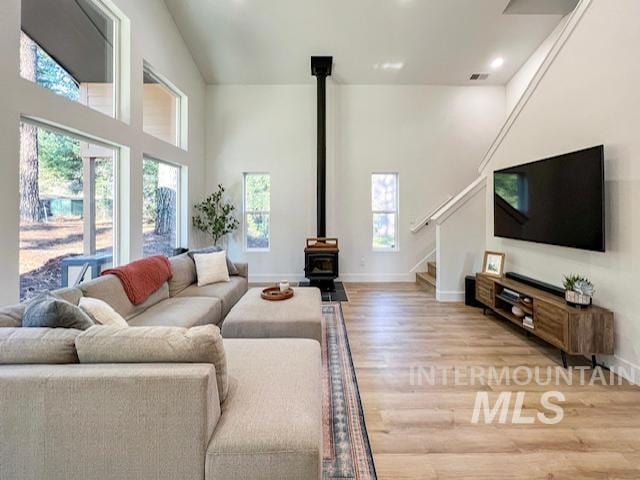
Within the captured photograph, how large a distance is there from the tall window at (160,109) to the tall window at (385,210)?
12.1 ft

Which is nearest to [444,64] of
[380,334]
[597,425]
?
[380,334]

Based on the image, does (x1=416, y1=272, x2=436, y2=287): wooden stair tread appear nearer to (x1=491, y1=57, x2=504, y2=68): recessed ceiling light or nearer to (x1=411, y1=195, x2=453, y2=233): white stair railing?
(x1=411, y1=195, x2=453, y2=233): white stair railing

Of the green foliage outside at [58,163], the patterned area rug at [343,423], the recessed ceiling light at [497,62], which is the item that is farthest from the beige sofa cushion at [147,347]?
the recessed ceiling light at [497,62]

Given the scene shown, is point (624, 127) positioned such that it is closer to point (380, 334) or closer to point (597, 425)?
point (597, 425)

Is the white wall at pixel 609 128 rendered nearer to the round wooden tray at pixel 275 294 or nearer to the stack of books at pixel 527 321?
the stack of books at pixel 527 321

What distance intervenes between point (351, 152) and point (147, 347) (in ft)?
18.3

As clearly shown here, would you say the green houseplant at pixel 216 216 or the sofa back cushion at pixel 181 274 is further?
the green houseplant at pixel 216 216

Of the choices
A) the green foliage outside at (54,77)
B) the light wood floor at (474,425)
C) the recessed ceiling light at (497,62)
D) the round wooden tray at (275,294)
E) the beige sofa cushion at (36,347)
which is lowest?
the light wood floor at (474,425)

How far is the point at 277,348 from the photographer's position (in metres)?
1.95

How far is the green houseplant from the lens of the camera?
592 centimetres

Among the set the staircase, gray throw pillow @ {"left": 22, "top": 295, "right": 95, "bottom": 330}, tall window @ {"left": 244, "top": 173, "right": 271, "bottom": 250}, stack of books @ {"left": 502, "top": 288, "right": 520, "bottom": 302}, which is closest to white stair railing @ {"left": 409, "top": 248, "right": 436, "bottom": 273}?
the staircase

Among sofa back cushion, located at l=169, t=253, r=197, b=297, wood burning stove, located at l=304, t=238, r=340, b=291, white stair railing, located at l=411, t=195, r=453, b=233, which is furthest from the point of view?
white stair railing, located at l=411, t=195, r=453, b=233

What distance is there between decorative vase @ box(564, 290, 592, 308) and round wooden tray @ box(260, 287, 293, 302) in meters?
2.51

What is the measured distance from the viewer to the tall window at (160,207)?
436 cm
